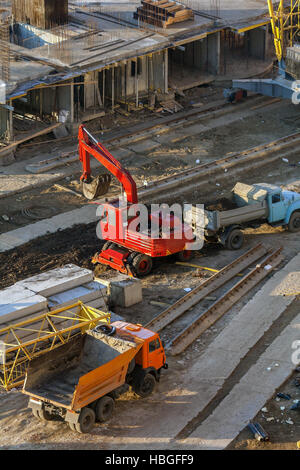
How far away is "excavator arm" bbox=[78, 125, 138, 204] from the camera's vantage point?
96.5 ft

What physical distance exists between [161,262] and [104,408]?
30.9 feet

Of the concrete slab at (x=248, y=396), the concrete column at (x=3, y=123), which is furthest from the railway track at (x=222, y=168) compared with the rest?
the concrete slab at (x=248, y=396)

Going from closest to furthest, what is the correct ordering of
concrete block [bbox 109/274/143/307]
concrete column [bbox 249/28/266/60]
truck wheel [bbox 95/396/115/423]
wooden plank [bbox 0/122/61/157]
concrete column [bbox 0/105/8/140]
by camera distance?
1. truck wheel [bbox 95/396/115/423]
2. concrete block [bbox 109/274/143/307]
3. wooden plank [bbox 0/122/61/157]
4. concrete column [bbox 0/105/8/140]
5. concrete column [bbox 249/28/266/60]

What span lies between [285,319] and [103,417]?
7229 mm

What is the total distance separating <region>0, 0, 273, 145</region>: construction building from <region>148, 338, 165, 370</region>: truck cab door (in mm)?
17401

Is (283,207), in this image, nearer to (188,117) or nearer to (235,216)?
(235,216)

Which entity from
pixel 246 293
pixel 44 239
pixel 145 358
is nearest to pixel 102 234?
pixel 44 239

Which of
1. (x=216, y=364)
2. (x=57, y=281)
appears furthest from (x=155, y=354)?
(x=57, y=281)

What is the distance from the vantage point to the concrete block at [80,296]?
2503cm

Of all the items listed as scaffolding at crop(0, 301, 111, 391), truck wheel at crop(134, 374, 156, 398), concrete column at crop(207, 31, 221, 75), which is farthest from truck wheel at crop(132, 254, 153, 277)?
concrete column at crop(207, 31, 221, 75)

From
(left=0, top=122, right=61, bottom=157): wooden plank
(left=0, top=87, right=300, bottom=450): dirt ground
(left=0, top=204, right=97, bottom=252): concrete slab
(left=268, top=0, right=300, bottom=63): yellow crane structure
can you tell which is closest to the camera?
(left=0, top=87, right=300, bottom=450): dirt ground

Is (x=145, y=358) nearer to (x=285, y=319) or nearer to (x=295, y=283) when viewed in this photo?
(x=285, y=319)

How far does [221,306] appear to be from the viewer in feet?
89.6

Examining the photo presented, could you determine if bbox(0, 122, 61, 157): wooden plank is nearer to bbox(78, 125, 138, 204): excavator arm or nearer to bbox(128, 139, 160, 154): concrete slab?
bbox(128, 139, 160, 154): concrete slab
